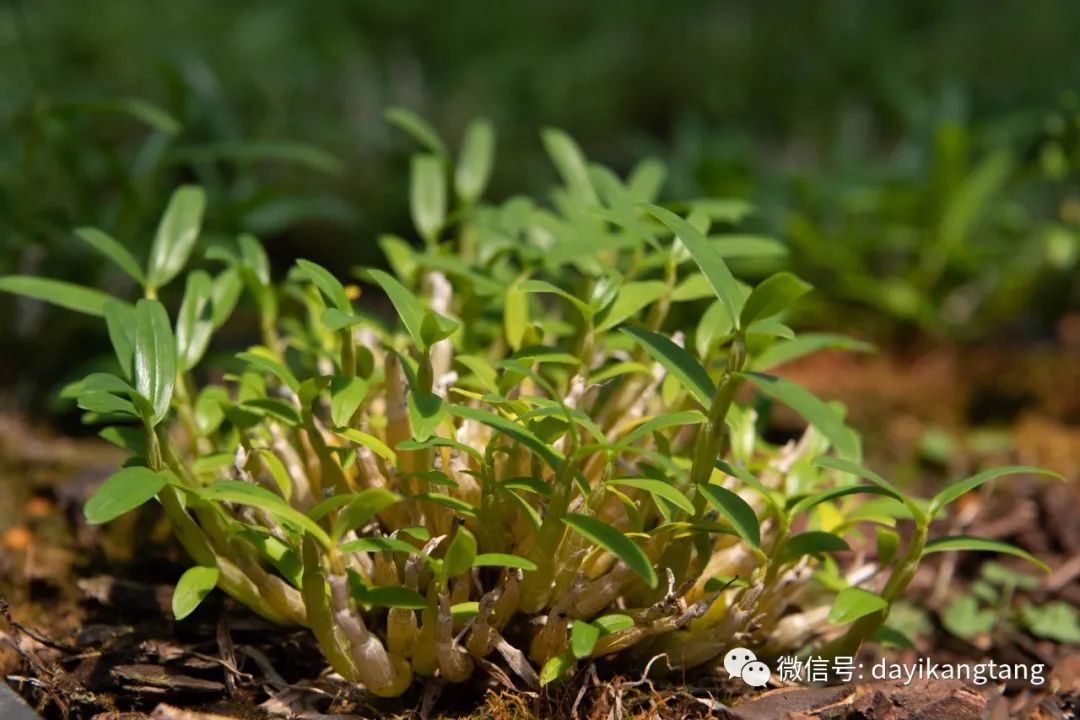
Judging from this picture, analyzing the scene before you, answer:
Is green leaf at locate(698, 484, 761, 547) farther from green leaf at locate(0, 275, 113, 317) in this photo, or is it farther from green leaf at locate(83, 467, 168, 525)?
green leaf at locate(0, 275, 113, 317)

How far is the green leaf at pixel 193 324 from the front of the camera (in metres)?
1.72

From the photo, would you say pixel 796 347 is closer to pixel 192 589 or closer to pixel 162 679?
pixel 192 589

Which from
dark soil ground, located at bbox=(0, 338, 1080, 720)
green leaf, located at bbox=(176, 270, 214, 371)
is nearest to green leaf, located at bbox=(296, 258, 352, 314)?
green leaf, located at bbox=(176, 270, 214, 371)

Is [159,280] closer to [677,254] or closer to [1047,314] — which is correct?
[677,254]

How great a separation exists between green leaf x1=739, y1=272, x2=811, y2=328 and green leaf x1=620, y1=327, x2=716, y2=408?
10cm

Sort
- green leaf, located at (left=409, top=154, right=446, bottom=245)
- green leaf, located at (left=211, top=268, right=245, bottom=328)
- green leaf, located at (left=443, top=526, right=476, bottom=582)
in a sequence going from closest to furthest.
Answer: green leaf, located at (left=443, top=526, right=476, bottom=582) → green leaf, located at (left=211, top=268, right=245, bottom=328) → green leaf, located at (left=409, top=154, right=446, bottom=245)

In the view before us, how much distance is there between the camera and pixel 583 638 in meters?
1.36

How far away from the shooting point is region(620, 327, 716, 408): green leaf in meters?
1.37

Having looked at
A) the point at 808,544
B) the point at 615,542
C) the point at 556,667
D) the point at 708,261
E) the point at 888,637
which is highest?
the point at 708,261


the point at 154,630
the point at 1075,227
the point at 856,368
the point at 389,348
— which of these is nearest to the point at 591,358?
the point at 389,348

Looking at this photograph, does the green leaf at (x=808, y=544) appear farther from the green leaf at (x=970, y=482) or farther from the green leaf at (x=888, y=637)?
the green leaf at (x=888, y=637)

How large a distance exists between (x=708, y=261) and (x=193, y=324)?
2.85 ft

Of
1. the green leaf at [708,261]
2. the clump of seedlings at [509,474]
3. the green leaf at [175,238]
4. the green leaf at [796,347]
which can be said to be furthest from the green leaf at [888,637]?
the green leaf at [175,238]

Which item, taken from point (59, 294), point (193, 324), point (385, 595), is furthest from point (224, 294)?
point (385, 595)
